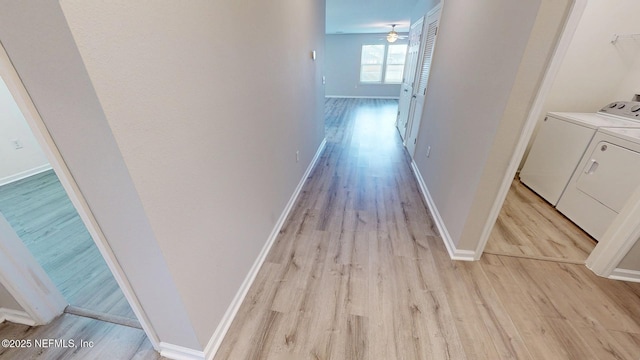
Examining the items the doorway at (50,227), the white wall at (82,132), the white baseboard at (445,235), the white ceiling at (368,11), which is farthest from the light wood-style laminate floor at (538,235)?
the white ceiling at (368,11)

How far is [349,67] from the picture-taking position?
9.63m

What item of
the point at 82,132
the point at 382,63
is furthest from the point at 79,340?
the point at 382,63

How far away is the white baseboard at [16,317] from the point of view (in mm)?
1359

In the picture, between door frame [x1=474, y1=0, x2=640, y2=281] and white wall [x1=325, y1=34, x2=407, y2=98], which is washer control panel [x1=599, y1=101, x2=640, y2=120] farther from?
white wall [x1=325, y1=34, x2=407, y2=98]

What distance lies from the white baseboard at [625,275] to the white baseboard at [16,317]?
3683 millimetres

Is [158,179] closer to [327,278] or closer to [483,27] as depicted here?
[327,278]

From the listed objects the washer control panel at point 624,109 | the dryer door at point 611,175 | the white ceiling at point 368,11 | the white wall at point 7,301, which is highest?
the white ceiling at point 368,11

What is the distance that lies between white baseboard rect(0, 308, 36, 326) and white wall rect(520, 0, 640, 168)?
15.0 ft

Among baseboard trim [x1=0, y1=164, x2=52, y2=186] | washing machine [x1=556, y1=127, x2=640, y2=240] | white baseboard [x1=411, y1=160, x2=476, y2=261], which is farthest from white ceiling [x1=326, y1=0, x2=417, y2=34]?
baseboard trim [x1=0, y1=164, x2=52, y2=186]

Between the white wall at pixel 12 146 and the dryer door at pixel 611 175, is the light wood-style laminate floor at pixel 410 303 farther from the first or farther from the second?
the white wall at pixel 12 146

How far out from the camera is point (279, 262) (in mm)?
1822

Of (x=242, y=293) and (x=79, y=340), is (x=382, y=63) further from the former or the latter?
(x=79, y=340)

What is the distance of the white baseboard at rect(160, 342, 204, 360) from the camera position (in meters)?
1.20

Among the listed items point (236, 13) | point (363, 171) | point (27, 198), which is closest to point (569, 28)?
point (236, 13)
